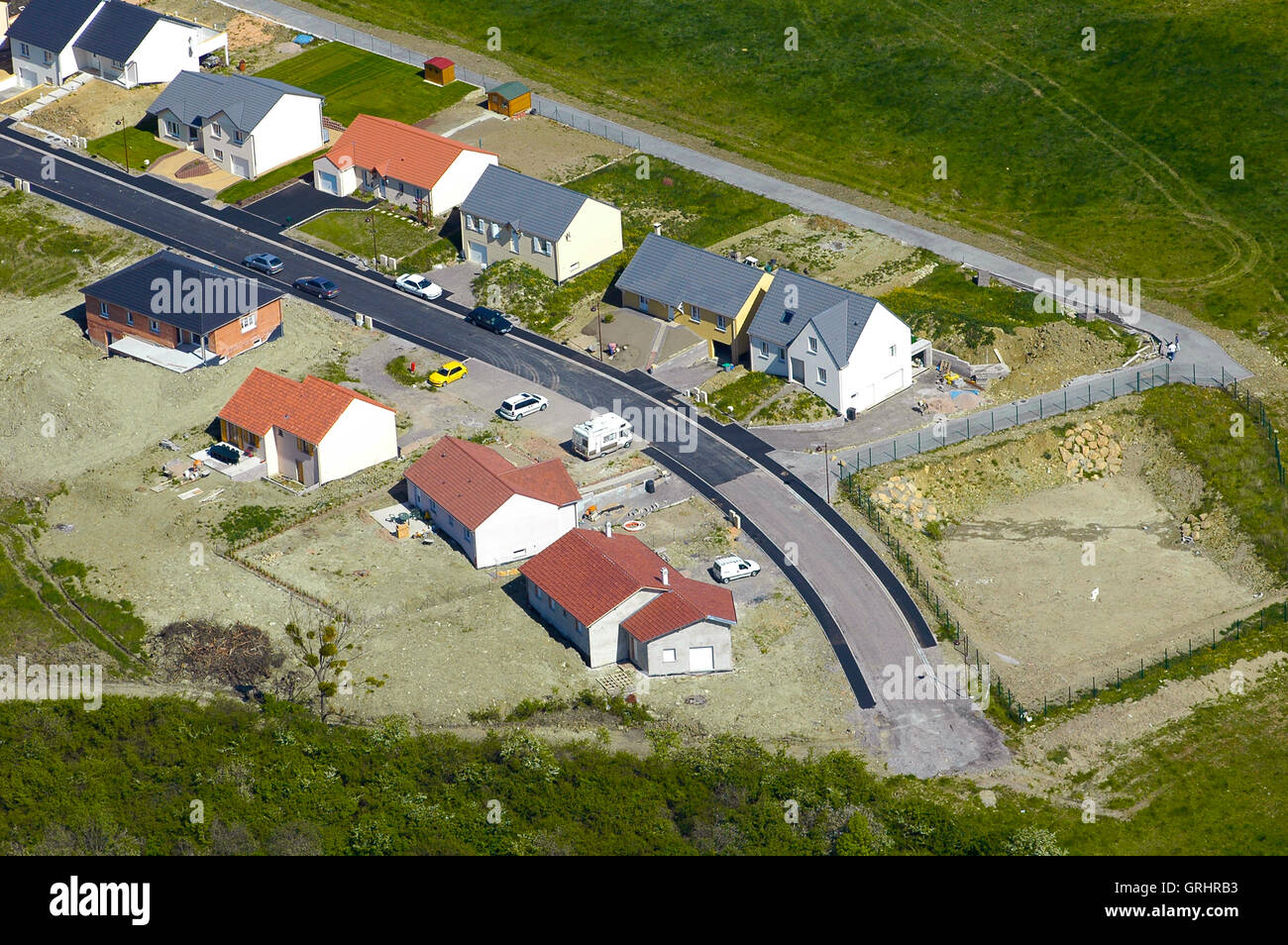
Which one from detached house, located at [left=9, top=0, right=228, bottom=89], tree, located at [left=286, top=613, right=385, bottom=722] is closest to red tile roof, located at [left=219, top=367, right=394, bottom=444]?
tree, located at [left=286, top=613, right=385, bottom=722]

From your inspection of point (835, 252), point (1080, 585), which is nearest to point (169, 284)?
point (835, 252)

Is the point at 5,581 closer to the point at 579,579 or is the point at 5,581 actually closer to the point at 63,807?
the point at 63,807

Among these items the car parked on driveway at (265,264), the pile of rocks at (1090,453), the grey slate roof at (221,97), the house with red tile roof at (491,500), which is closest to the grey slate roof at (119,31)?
the grey slate roof at (221,97)

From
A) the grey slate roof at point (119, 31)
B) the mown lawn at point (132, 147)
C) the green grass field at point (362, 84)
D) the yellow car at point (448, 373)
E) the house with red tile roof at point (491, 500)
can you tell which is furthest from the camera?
the grey slate roof at point (119, 31)

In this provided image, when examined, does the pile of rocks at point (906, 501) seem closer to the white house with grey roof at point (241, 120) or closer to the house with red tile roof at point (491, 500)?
the house with red tile roof at point (491, 500)

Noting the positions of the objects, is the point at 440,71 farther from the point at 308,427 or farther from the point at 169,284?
the point at 308,427

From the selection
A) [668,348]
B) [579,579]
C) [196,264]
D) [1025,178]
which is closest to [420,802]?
[579,579]
